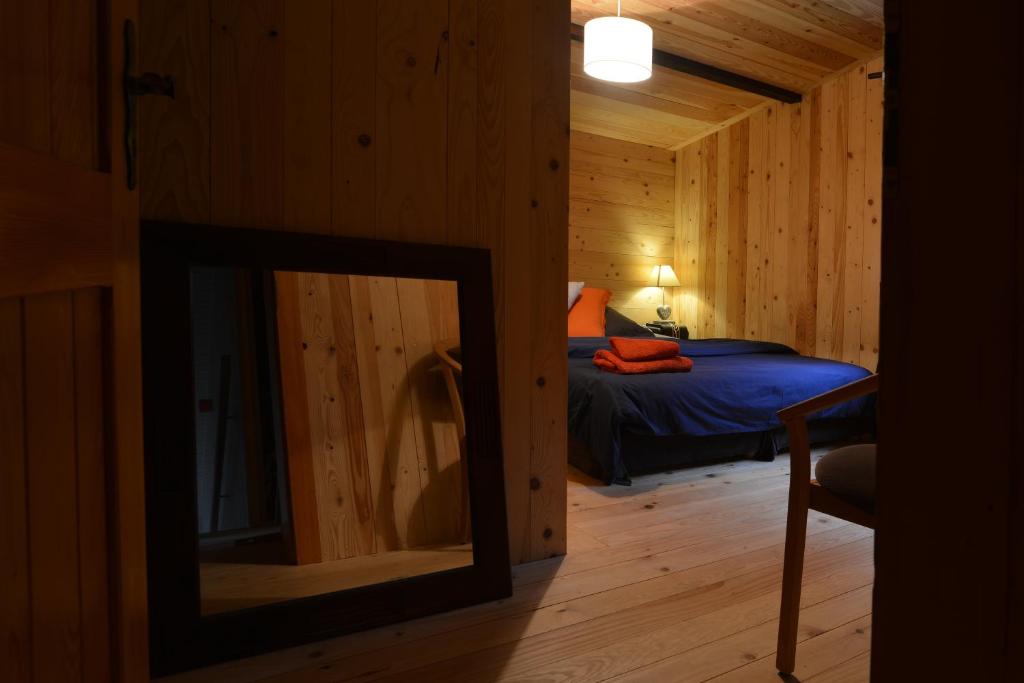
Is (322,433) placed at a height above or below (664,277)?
below

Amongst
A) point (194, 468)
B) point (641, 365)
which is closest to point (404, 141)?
point (194, 468)

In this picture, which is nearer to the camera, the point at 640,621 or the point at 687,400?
the point at 640,621

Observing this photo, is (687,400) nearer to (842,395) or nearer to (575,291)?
(842,395)

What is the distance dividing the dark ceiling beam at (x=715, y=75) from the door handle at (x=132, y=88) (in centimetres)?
369

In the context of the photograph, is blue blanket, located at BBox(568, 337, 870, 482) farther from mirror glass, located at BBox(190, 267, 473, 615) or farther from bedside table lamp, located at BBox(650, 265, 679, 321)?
bedside table lamp, located at BBox(650, 265, 679, 321)

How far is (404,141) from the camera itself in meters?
1.59

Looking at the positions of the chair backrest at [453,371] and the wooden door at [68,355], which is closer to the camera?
the wooden door at [68,355]

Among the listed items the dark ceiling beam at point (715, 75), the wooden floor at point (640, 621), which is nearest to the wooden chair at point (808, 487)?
the wooden floor at point (640, 621)

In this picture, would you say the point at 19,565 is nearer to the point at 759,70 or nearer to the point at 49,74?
the point at 49,74

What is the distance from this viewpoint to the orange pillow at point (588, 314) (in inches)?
190

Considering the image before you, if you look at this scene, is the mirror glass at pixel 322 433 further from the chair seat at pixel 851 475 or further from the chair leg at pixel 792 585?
the chair seat at pixel 851 475

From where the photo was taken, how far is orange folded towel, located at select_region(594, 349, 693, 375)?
9.44ft

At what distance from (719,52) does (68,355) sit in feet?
15.0

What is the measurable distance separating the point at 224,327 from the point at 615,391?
174cm
